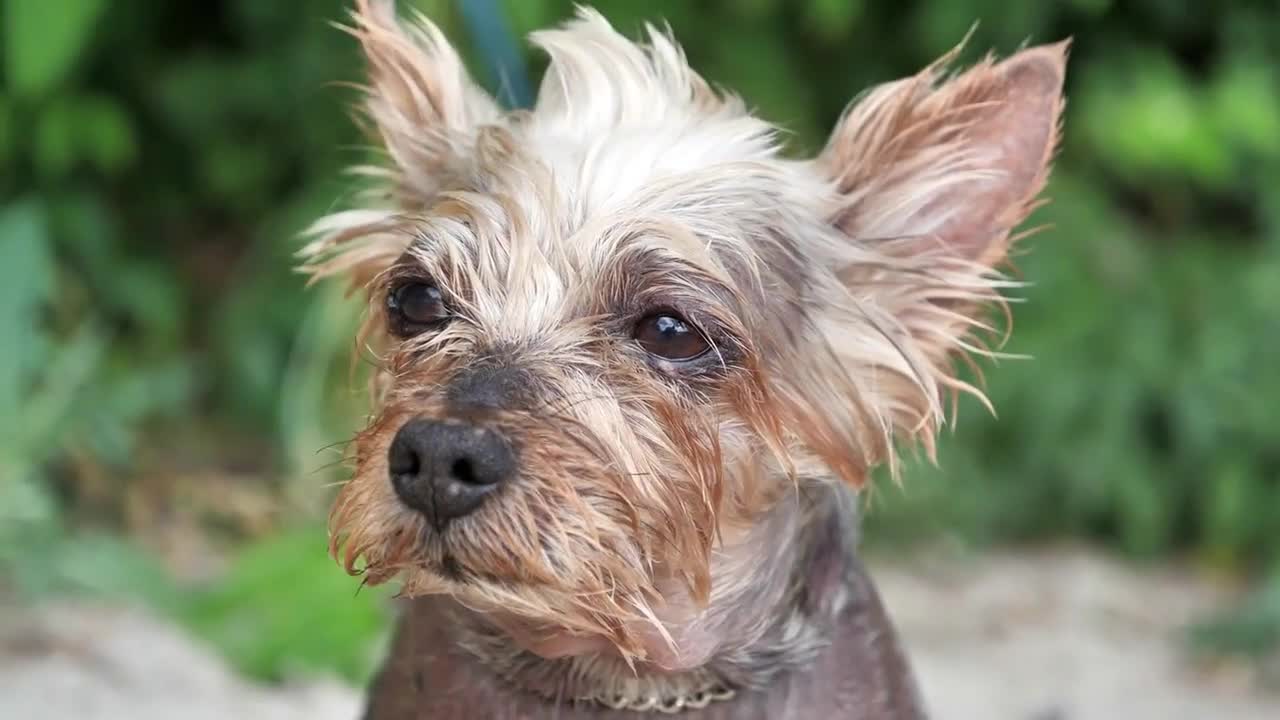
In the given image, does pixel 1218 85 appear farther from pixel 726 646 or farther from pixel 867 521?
pixel 726 646

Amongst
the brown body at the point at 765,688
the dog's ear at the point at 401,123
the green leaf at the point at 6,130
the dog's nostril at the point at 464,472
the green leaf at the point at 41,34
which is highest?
the green leaf at the point at 6,130

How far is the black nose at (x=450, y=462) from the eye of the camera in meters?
2.07

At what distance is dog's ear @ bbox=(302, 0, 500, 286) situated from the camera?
2.69 metres

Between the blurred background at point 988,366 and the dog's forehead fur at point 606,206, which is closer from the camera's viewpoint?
the dog's forehead fur at point 606,206

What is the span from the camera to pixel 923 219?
8.52 ft

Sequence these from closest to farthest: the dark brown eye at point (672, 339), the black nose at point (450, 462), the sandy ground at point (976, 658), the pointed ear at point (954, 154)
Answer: the black nose at point (450, 462) < the dark brown eye at point (672, 339) < the pointed ear at point (954, 154) < the sandy ground at point (976, 658)

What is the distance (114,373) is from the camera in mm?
5715

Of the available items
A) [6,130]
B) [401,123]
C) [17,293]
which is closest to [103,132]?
[6,130]

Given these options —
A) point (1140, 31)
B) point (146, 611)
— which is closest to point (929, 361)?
point (146, 611)

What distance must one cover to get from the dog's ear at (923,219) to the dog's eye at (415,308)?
624 mm

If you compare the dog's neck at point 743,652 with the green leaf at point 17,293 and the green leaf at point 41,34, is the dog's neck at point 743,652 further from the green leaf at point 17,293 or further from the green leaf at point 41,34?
the green leaf at point 41,34

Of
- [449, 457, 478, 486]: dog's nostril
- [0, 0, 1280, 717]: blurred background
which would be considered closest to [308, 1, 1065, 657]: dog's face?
[449, 457, 478, 486]: dog's nostril

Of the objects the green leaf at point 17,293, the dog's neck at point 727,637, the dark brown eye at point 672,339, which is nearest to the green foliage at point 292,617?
the green leaf at point 17,293

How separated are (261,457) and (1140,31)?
12.7ft
